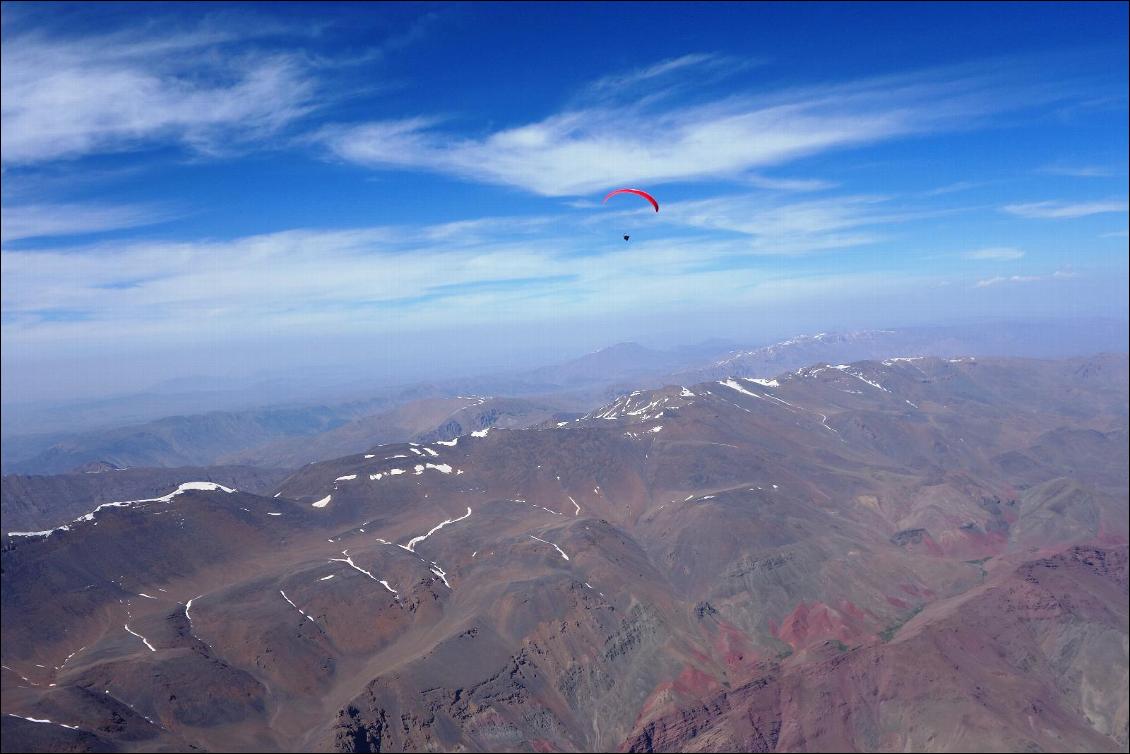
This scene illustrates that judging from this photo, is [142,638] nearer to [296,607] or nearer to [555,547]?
[296,607]

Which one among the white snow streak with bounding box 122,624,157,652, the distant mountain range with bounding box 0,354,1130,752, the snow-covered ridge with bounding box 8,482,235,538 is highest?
the snow-covered ridge with bounding box 8,482,235,538

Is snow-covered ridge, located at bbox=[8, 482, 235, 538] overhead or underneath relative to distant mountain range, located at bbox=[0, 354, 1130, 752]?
overhead

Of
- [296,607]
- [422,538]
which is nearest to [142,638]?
[296,607]

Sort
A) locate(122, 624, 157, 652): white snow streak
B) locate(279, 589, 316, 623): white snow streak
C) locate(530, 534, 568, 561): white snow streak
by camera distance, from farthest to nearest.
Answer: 1. locate(530, 534, 568, 561): white snow streak
2. locate(279, 589, 316, 623): white snow streak
3. locate(122, 624, 157, 652): white snow streak

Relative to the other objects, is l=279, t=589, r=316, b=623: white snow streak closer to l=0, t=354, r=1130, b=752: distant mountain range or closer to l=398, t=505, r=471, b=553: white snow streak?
l=0, t=354, r=1130, b=752: distant mountain range

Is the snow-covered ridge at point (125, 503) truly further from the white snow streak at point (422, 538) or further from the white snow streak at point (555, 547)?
the white snow streak at point (555, 547)

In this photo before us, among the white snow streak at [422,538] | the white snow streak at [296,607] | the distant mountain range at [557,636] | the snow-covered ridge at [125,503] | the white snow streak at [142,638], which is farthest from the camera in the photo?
the white snow streak at [422,538]

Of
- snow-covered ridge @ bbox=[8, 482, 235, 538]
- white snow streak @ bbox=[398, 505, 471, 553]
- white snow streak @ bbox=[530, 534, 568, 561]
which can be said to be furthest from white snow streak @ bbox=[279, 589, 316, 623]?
white snow streak @ bbox=[530, 534, 568, 561]

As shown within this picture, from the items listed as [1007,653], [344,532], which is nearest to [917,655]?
[1007,653]

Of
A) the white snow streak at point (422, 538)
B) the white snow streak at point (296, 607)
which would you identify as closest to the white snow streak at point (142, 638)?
the white snow streak at point (296, 607)

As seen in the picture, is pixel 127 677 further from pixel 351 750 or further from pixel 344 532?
pixel 344 532

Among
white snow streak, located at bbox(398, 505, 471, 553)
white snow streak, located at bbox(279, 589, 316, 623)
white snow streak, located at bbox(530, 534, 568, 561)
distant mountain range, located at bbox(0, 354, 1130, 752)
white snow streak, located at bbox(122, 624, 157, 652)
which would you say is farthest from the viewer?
white snow streak, located at bbox(398, 505, 471, 553)
